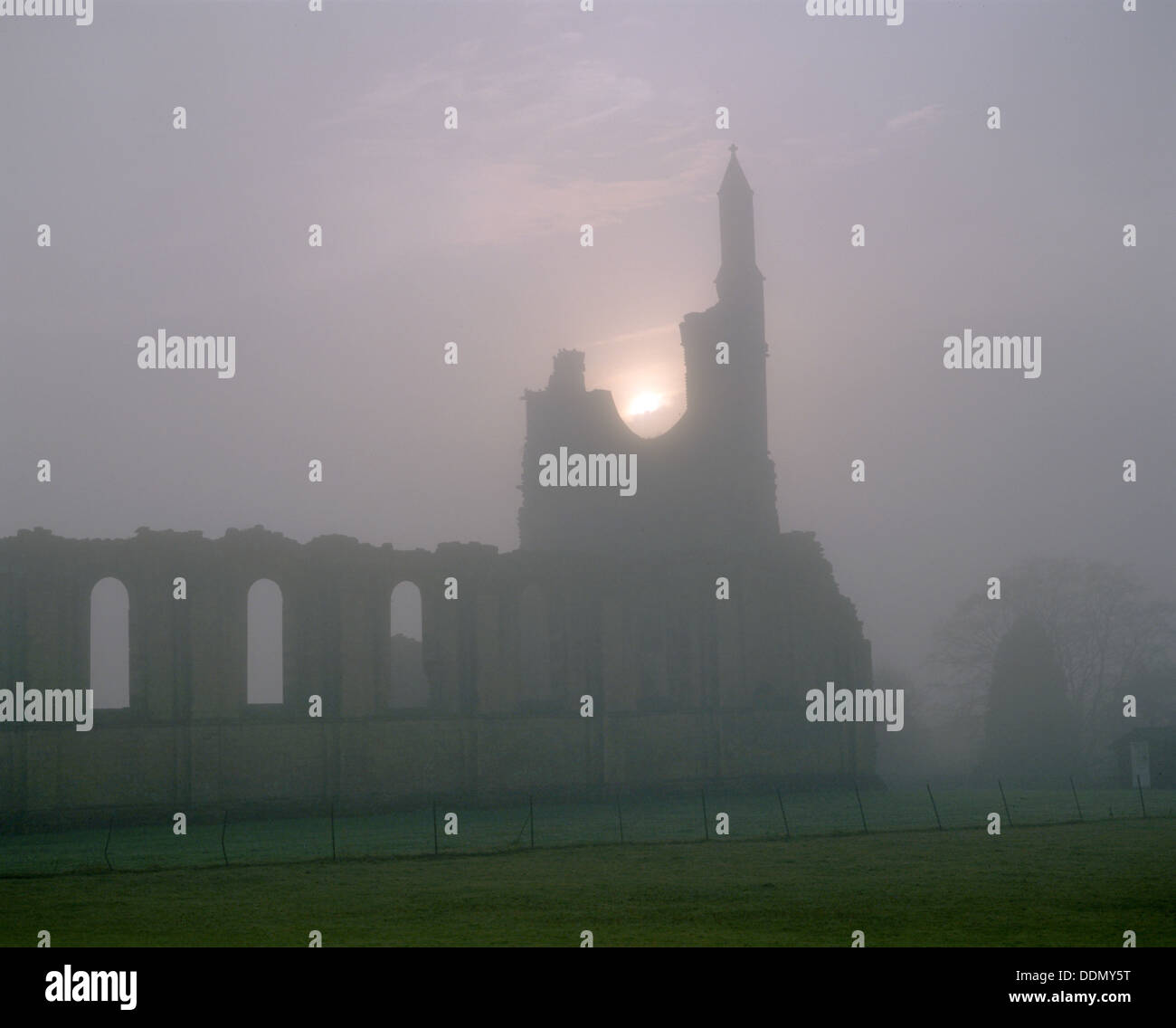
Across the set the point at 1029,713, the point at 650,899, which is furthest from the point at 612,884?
the point at 1029,713

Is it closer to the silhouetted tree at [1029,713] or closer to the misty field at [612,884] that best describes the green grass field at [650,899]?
the misty field at [612,884]

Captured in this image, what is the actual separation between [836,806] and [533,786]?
8650 millimetres

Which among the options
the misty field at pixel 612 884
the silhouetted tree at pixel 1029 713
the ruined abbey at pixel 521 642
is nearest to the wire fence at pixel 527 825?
the misty field at pixel 612 884

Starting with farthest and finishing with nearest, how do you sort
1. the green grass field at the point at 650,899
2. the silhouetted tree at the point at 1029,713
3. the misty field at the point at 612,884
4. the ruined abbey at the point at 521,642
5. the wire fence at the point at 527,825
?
the silhouetted tree at the point at 1029,713 → the ruined abbey at the point at 521,642 → the wire fence at the point at 527,825 → the misty field at the point at 612,884 → the green grass field at the point at 650,899

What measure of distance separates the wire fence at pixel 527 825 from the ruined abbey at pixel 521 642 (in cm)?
118

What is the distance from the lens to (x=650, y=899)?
2036cm

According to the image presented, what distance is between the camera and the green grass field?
56.6ft

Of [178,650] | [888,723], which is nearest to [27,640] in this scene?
[178,650]

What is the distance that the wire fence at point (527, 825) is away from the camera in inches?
1101

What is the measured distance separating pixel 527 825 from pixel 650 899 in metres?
15.2

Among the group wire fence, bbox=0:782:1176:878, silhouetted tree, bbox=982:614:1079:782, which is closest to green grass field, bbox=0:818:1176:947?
wire fence, bbox=0:782:1176:878

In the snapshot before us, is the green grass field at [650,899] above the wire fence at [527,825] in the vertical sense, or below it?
below
